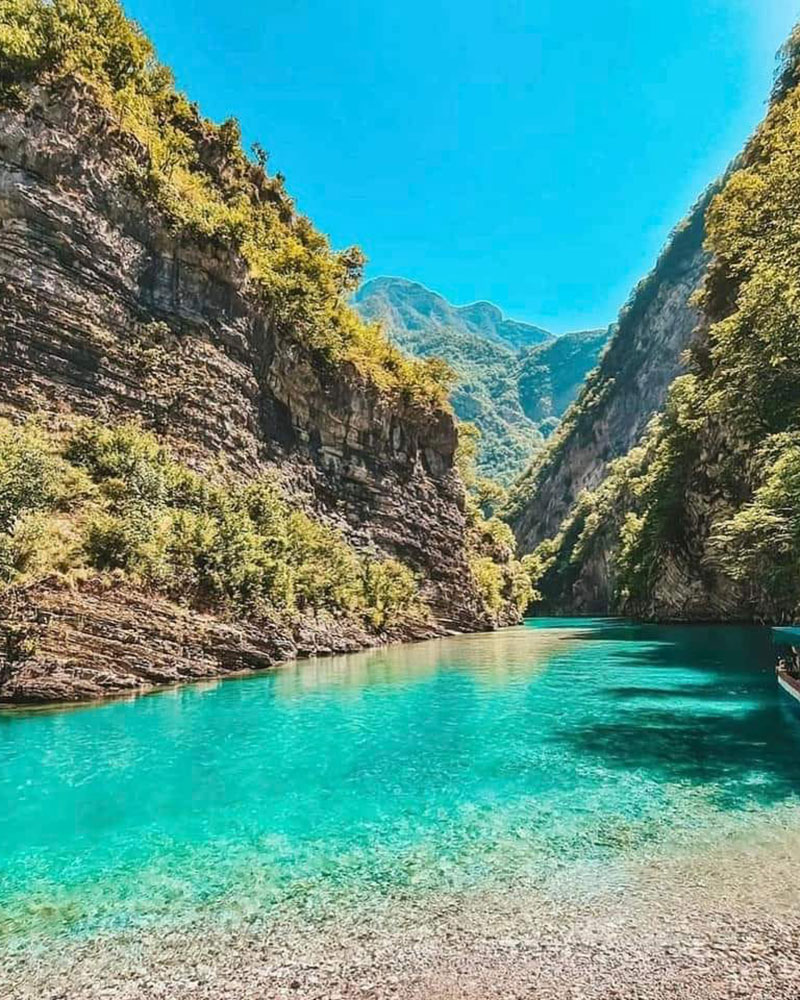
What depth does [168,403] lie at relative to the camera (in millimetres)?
29078

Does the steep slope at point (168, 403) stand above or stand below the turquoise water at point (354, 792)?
above

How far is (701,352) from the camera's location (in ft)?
147

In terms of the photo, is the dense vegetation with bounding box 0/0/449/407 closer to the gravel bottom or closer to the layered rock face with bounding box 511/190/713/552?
the gravel bottom

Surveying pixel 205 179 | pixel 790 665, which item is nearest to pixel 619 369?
pixel 205 179

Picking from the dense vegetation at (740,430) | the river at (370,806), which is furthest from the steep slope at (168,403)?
the dense vegetation at (740,430)

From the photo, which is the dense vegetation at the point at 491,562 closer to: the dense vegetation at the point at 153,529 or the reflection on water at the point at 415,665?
the reflection on water at the point at 415,665

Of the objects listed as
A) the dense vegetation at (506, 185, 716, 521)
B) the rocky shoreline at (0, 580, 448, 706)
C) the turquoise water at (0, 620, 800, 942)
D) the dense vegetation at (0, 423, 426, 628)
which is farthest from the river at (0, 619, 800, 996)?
the dense vegetation at (506, 185, 716, 521)

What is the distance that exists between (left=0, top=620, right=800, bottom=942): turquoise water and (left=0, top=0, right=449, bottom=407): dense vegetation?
25.6m

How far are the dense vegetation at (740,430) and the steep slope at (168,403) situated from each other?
58.3 feet

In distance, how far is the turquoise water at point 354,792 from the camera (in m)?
6.55

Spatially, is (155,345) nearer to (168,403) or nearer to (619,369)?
(168,403)

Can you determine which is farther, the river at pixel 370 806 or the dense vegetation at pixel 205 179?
the dense vegetation at pixel 205 179

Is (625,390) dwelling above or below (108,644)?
above

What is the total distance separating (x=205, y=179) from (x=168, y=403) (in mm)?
16641
